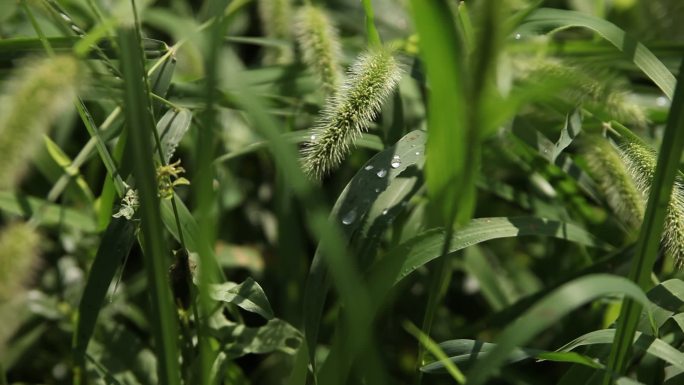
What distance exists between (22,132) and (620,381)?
848 millimetres

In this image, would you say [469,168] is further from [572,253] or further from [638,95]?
[638,95]

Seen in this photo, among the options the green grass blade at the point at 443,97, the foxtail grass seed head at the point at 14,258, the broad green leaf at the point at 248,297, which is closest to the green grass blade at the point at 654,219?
the green grass blade at the point at 443,97

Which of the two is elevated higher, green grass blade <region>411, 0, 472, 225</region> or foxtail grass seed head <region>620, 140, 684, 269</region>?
green grass blade <region>411, 0, 472, 225</region>

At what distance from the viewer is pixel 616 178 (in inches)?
63.6

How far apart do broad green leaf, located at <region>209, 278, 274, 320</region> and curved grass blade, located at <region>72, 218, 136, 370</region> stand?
0.61 ft

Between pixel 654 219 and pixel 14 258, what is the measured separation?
0.82 meters

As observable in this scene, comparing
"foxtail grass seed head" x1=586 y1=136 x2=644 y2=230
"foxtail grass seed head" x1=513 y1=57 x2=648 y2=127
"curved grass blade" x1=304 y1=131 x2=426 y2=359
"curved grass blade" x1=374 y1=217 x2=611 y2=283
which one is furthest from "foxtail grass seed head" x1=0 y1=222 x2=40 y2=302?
"foxtail grass seed head" x1=586 y1=136 x2=644 y2=230

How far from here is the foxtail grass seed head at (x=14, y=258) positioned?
3.34ft

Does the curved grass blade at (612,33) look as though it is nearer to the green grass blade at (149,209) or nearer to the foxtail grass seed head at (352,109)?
the foxtail grass seed head at (352,109)

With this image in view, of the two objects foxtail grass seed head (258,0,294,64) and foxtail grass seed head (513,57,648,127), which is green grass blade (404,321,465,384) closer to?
foxtail grass seed head (513,57,648,127)

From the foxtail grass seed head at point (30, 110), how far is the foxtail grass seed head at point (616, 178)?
1070 mm

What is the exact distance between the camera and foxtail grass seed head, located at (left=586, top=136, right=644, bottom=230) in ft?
5.22

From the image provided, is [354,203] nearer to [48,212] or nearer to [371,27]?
[371,27]

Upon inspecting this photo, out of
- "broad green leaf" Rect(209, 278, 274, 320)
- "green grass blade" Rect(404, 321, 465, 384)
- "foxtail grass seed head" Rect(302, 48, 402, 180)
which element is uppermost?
"foxtail grass seed head" Rect(302, 48, 402, 180)
